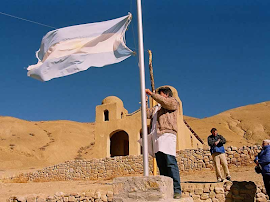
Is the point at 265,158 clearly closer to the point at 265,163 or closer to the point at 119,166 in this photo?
the point at 265,163

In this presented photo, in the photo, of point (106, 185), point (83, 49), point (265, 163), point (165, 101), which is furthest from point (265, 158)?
point (106, 185)

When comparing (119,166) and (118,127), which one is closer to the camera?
(119,166)

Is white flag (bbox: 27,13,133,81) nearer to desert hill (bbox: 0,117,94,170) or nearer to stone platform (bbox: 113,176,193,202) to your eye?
stone platform (bbox: 113,176,193,202)

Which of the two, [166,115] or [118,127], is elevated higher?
[118,127]

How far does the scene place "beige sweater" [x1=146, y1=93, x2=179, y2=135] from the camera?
4.03 meters

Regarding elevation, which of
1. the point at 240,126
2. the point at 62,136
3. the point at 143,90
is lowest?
the point at 143,90

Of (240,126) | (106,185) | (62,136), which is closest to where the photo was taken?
(106,185)

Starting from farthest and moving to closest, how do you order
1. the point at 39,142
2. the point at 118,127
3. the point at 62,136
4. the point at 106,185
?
the point at 62,136 → the point at 39,142 → the point at 118,127 → the point at 106,185

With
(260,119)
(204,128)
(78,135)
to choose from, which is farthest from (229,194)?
(260,119)

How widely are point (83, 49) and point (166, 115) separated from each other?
240cm

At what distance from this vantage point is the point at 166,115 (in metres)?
4.13

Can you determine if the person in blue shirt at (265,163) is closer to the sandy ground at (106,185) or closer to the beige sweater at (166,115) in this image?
the beige sweater at (166,115)

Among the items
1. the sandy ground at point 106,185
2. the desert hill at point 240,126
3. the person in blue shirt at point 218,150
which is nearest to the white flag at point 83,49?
the person in blue shirt at point 218,150

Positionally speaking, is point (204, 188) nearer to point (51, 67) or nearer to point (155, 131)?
point (155, 131)
